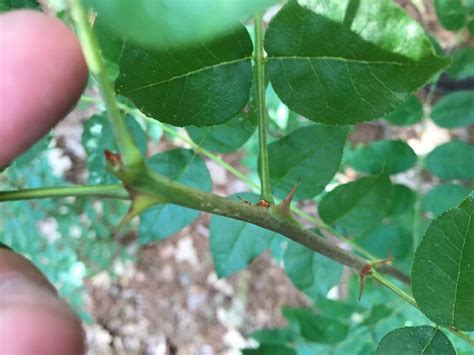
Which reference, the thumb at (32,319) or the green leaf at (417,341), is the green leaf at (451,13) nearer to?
the green leaf at (417,341)

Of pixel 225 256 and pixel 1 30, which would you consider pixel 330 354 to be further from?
pixel 1 30

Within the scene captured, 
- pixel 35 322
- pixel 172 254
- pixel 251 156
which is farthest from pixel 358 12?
pixel 172 254

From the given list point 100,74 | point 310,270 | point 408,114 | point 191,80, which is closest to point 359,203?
point 310,270

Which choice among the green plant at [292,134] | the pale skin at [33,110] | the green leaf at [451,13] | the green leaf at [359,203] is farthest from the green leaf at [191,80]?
the green leaf at [451,13]

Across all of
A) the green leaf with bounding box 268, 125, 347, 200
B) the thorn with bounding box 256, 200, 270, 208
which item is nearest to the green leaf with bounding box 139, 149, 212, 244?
the green leaf with bounding box 268, 125, 347, 200

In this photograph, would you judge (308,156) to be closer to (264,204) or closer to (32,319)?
(264,204)

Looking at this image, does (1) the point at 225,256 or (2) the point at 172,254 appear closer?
(1) the point at 225,256

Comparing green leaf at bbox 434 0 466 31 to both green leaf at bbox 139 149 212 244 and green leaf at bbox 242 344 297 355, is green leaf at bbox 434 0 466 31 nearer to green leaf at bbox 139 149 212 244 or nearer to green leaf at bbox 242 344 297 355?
green leaf at bbox 139 149 212 244

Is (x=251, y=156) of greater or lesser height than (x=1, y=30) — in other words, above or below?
below
